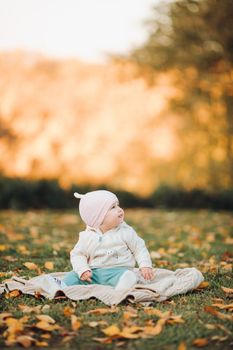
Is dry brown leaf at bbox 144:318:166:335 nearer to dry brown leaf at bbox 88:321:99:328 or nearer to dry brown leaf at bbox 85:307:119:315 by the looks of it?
dry brown leaf at bbox 88:321:99:328

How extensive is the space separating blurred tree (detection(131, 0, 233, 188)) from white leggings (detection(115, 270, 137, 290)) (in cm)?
1012

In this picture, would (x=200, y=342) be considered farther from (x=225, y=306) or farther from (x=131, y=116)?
(x=131, y=116)

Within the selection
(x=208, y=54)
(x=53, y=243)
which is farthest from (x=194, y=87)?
(x=53, y=243)

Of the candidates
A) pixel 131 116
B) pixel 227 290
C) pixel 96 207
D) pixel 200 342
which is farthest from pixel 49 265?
pixel 131 116

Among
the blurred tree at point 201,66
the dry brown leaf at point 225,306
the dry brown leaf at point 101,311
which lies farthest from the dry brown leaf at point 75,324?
the blurred tree at point 201,66

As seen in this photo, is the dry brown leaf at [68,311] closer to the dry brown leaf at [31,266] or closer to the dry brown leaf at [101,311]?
the dry brown leaf at [101,311]

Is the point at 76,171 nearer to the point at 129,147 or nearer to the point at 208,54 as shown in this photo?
the point at 129,147

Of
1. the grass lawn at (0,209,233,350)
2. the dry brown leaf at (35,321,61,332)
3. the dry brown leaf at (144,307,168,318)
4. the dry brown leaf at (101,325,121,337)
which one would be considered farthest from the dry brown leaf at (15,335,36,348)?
the dry brown leaf at (144,307,168,318)

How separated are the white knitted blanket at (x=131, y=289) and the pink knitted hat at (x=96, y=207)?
463mm

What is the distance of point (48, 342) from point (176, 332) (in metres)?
0.69

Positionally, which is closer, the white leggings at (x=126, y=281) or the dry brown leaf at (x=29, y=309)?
the dry brown leaf at (x=29, y=309)

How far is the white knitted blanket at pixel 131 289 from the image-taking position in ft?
10.6

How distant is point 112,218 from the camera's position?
137 inches

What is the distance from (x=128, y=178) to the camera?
21.0 m
